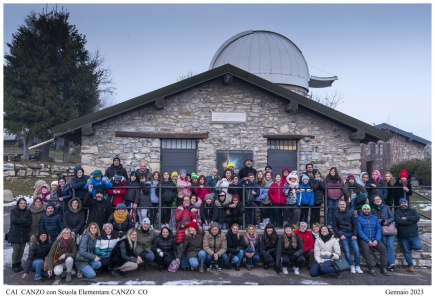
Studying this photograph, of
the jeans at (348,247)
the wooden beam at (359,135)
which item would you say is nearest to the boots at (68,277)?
the jeans at (348,247)

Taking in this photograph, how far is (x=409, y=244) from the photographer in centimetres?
796

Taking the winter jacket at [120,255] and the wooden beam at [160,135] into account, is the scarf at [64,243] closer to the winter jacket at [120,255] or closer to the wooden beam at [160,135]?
the winter jacket at [120,255]

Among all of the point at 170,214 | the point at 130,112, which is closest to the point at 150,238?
the point at 170,214

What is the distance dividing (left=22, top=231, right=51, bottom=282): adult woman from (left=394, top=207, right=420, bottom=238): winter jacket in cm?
679

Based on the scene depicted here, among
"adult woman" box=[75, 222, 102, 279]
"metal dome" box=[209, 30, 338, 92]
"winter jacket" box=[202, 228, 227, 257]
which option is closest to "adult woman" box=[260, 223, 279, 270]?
"winter jacket" box=[202, 228, 227, 257]

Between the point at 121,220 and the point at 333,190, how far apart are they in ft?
14.4

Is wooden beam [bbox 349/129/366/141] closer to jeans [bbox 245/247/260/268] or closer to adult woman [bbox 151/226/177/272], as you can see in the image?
jeans [bbox 245/247/260/268]

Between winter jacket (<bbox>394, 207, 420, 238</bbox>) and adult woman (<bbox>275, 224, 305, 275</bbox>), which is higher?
winter jacket (<bbox>394, 207, 420, 238</bbox>)

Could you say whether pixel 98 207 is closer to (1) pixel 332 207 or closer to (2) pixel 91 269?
(2) pixel 91 269

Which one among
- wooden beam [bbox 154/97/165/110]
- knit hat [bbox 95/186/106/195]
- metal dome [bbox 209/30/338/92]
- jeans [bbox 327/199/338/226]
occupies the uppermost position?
metal dome [bbox 209/30/338/92]

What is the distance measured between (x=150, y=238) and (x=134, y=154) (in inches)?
122

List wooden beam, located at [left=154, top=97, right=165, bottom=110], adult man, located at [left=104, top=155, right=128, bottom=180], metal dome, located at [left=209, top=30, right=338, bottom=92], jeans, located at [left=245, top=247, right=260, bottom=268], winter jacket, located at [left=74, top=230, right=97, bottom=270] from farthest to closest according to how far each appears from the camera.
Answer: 1. metal dome, located at [left=209, top=30, right=338, bottom=92]
2. wooden beam, located at [left=154, top=97, right=165, bottom=110]
3. adult man, located at [left=104, top=155, right=128, bottom=180]
4. jeans, located at [left=245, top=247, right=260, bottom=268]
5. winter jacket, located at [left=74, top=230, right=97, bottom=270]

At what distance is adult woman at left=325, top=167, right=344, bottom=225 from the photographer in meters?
8.23

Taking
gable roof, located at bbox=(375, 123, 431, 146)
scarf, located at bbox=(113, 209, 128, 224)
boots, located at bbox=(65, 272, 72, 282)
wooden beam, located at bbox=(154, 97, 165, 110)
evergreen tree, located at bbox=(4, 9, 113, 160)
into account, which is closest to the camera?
boots, located at bbox=(65, 272, 72, 282)
